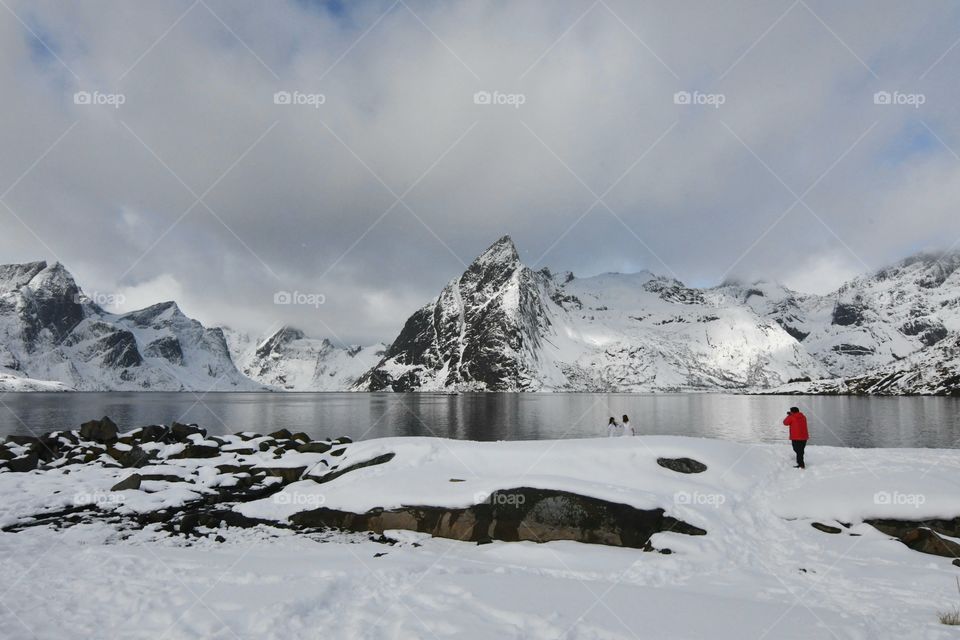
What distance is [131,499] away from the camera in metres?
20.2

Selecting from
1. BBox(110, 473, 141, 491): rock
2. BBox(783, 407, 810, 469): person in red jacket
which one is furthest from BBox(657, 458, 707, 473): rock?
BBox(110, 473, 141, 491): rock

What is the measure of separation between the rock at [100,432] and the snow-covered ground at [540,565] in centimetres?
1827

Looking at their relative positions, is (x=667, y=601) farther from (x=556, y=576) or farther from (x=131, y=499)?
(x=131, y=499)

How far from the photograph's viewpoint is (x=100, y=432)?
125ft

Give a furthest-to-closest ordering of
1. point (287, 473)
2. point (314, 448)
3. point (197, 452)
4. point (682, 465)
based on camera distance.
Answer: point (197, 452), point (314, 448), point (287, 473), point (682, 465)

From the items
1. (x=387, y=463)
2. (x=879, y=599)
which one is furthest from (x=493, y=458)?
(x=879, y=599)

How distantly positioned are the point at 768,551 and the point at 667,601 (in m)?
5.39

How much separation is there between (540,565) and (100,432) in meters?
40.5

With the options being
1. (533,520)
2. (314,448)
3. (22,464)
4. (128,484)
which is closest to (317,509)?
(533,520)

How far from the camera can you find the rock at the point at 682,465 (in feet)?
59.8

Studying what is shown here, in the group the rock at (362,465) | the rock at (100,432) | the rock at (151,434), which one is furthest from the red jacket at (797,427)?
the rock at (100,432)

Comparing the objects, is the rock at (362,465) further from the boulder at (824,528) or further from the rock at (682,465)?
the boulder at (824,528)

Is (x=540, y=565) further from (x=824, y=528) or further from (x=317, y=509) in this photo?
(x=317, y=509)

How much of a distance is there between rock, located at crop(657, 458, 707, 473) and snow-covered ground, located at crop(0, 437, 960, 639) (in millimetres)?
361
